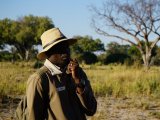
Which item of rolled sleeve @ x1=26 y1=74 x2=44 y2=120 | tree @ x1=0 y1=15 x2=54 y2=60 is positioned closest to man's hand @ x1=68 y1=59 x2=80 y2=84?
rolled sleeve @ x1=26 y1=74 x2=44 y2=120

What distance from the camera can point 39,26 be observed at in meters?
61.6

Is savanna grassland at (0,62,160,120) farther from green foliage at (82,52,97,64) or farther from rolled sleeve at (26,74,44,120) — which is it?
green foliage at (82,52,97,64)

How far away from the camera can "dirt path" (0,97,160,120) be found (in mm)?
8824

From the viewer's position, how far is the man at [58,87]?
329cm

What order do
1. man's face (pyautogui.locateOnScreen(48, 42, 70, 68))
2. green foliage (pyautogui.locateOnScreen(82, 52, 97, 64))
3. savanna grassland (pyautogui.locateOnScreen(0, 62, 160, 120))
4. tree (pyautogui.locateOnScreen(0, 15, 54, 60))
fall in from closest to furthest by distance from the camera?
man's face (pyautogui.locateOnScreen(48, 42, 70, 68)), savanna grassland (pyautogui.locateOnScreen(0, 62, 160, 120)), green foliage (pyautogui.locateOnScreen(82, 52, 97, 64)), tree (pyautogui.locateOnScreen(0, 15, 54, 60))

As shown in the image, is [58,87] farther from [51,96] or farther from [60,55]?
[60,55]

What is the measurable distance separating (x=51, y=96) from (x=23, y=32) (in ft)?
183

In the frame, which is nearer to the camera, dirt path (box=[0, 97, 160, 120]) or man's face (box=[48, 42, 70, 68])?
man's face (box=[48, 42, 70, 68])

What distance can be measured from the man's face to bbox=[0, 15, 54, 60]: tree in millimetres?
54418

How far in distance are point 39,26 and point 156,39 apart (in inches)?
1262

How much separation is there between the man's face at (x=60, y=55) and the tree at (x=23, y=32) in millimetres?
54418

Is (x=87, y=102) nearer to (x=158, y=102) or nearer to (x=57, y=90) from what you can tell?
(x=57, y=90)

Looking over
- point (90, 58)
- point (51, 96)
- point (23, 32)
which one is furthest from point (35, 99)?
point (23, 32)

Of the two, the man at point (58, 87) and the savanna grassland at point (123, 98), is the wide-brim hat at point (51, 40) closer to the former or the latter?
the man at point (58, 87)
